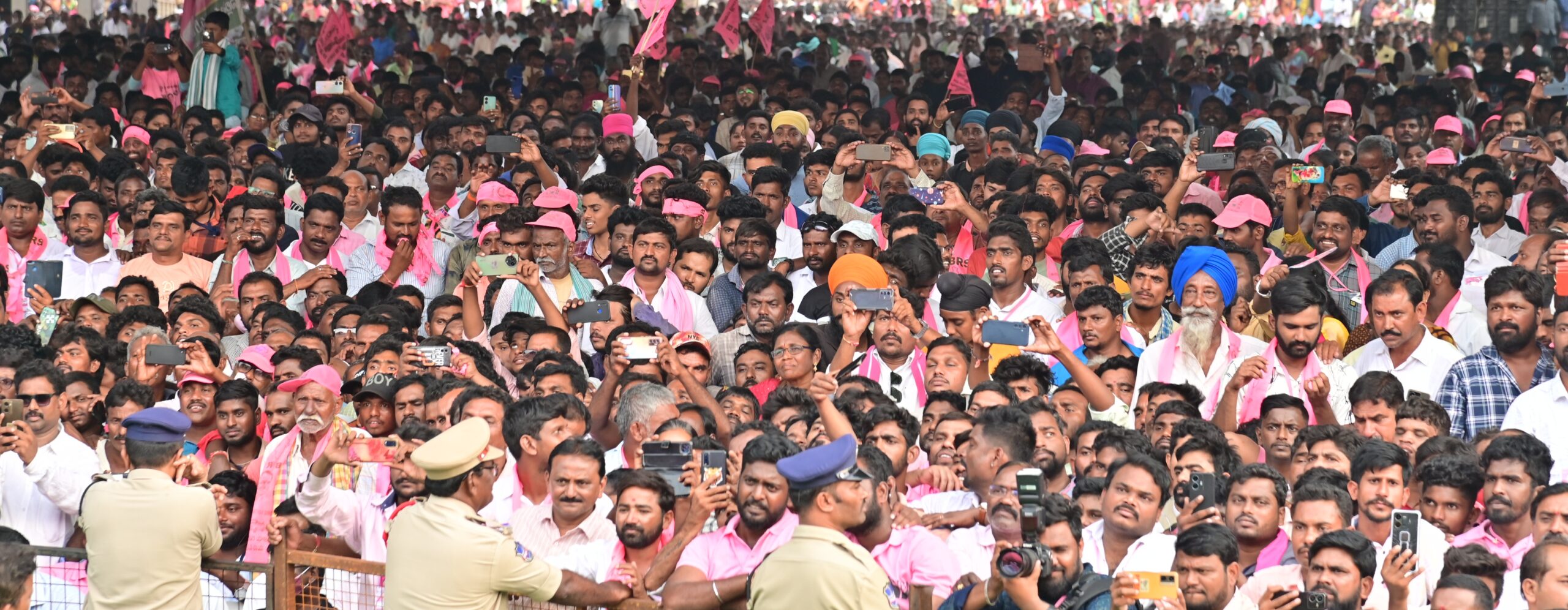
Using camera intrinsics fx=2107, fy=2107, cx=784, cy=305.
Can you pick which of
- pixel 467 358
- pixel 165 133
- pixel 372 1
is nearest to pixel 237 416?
pixel 467 358

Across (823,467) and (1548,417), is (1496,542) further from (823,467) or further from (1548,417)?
(823,467)

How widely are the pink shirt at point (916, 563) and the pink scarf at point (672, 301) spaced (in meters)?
3.52

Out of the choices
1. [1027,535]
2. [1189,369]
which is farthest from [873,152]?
[1027,535]

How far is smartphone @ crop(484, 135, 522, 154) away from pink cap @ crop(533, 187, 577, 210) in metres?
1.09

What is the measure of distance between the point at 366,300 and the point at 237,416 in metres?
2.24

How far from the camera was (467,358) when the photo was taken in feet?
26.8

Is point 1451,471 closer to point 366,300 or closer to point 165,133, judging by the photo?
point 366,300

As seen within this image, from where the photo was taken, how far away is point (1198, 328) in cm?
809

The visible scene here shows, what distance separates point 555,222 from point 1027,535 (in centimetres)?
484

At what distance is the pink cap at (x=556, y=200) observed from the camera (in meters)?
9.95

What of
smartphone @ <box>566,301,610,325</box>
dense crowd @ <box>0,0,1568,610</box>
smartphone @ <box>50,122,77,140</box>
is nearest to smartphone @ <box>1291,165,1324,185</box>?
dense crowd @ <box>0,0,1568,610</box>

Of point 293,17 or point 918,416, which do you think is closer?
point 918,416

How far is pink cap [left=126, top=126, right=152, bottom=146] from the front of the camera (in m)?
13.4

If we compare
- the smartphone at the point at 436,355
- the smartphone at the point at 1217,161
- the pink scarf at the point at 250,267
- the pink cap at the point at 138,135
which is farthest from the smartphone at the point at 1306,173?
the pink cap at the point at 138,135
